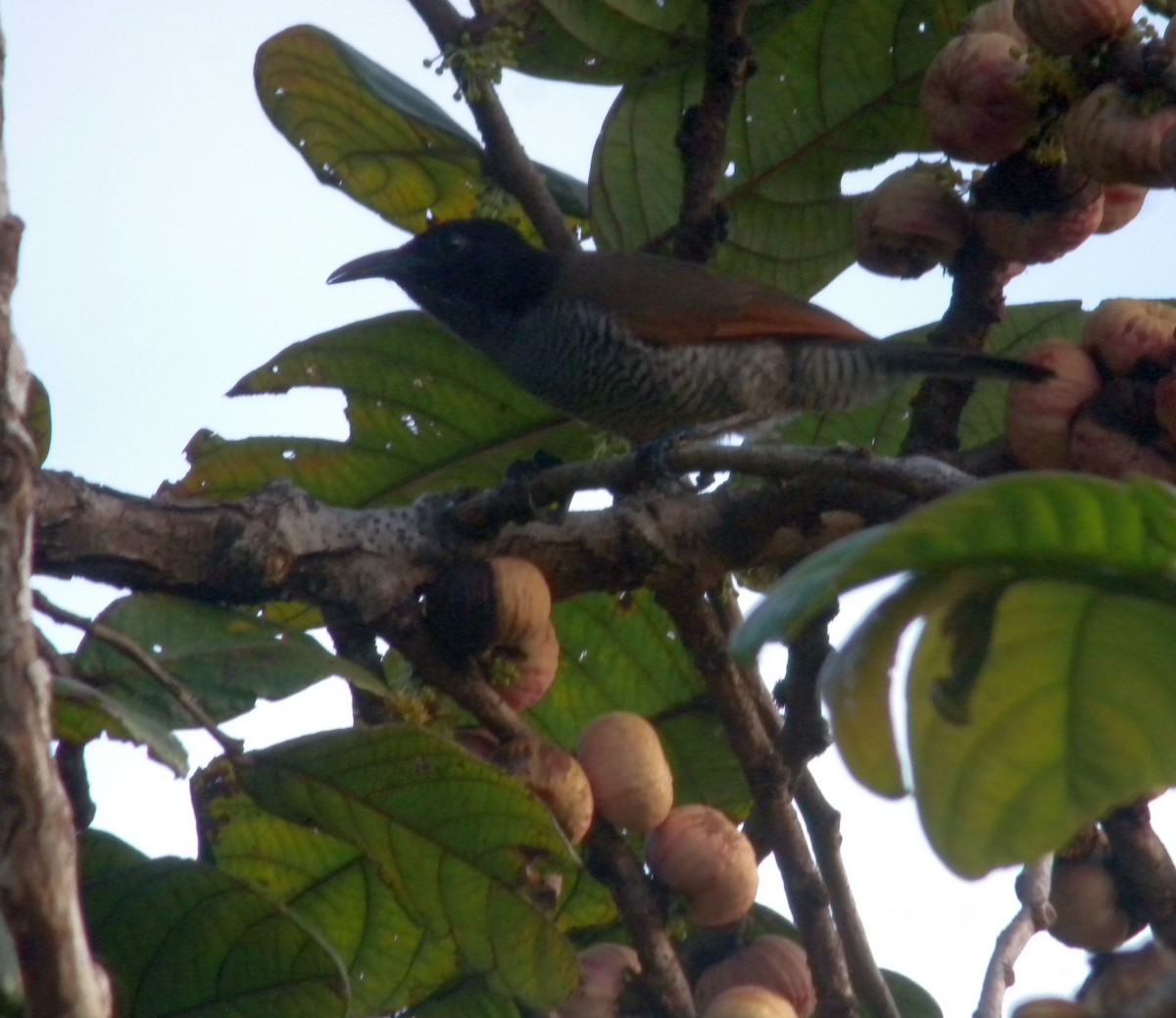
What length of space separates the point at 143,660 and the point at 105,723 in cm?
12

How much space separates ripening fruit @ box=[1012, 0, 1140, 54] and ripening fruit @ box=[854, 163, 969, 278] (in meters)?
0.40

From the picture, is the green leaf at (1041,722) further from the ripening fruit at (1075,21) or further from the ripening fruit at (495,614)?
the ripening fruit at (1075,21)

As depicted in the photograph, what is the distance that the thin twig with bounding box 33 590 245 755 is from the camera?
1.66 meters

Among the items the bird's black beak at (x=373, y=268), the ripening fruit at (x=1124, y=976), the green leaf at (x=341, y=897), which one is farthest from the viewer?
the bird's black beak at (x=373, y=268)

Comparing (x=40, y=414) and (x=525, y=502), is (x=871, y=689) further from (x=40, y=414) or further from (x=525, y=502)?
(x=40, y=414)

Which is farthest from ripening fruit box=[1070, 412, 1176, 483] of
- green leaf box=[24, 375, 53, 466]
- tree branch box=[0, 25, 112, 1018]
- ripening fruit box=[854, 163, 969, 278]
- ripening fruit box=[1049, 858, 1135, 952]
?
tree branch box=[0, 25, 112, 1018]

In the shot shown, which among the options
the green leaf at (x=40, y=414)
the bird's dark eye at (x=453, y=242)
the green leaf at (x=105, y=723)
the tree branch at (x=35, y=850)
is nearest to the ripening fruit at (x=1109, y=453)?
the green leaf at (x=105, y=723)

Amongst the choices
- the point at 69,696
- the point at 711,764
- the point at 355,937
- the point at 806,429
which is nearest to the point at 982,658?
the point at 69,696

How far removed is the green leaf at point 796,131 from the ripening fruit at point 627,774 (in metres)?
1.23

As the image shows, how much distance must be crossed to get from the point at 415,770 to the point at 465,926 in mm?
275

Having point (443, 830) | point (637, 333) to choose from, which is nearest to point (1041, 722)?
point (443, 830)

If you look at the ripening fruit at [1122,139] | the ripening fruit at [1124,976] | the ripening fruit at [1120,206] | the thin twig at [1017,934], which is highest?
the ripening fruit at [1120,206]

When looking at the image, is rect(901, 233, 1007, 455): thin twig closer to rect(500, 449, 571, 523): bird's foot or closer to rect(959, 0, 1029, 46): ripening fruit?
rect(959, 0, 1029, 46): ripening fruit

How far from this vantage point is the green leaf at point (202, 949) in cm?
188
